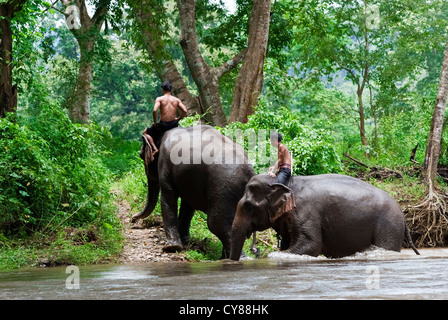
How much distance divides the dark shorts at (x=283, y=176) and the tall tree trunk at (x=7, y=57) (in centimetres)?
493

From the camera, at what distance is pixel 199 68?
61.2ft

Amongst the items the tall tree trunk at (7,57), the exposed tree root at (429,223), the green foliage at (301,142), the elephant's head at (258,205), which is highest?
the tall tree trunk at (7,57)

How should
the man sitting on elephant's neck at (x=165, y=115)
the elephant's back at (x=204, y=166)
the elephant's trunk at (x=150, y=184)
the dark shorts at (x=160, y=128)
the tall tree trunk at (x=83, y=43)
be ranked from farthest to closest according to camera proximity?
the tall tree trunk at (x=83, y=43)
the elephant's trunk at (x=150, y=184)
the dark shorts at (x=160, y=128)
the man sitting on elephant's neck at (x=165, y=115)
the elephant's back at (x=204, y=166)

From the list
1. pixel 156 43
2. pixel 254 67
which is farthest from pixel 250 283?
pixel 156 43

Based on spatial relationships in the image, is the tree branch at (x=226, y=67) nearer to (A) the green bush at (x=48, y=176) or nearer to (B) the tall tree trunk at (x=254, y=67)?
(B) the tall tree trunk at (x=254, y=67)

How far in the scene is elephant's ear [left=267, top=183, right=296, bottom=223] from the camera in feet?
29.5

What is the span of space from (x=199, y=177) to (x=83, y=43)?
1385 cm

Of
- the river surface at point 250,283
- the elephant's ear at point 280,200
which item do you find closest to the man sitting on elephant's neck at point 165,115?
the elephant's ear at point 280,200

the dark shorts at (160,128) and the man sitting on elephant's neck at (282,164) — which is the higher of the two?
the dark shorts at (160,128)

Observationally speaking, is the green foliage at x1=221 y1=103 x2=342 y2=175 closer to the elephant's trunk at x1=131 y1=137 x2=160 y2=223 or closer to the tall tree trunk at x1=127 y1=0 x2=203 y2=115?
the elephant's trunk at x1=131 y1=137 x2=160 y2=223

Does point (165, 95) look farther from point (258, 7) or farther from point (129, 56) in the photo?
point (129, 56)

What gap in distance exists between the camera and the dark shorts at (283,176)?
9.15 metres

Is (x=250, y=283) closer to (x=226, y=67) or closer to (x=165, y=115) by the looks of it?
(x=165, y=115)

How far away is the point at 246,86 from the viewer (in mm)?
17281
